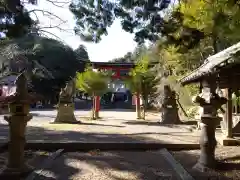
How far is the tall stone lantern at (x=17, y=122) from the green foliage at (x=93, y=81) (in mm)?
14827

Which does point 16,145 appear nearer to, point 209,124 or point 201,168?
point 201,168

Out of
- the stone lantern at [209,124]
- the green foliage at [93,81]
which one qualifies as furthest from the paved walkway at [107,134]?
the green foliage at [93,81]

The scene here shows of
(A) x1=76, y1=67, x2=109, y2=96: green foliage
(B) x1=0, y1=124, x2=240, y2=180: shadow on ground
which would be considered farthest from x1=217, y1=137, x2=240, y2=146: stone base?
(A) x1=76, y1=67, x2=109, y2=96: green foliage

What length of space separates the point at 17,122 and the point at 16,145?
46 centimetres

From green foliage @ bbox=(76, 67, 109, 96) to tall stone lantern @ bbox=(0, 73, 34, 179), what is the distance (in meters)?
14.8

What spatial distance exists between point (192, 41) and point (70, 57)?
27325 mm

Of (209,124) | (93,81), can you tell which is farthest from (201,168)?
(93,81)

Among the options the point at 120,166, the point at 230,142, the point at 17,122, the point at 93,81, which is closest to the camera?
the point at 17,122

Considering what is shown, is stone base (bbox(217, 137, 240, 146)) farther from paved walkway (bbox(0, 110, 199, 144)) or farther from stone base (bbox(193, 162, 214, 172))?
stone base (bbox(193, 162, 214, 172))

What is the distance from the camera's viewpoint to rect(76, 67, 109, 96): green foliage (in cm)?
2153

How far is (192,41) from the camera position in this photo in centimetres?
1362

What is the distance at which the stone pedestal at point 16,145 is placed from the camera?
6.51 meters

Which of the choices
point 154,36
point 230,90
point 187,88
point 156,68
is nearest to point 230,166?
point 230,90

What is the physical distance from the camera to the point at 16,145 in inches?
261
